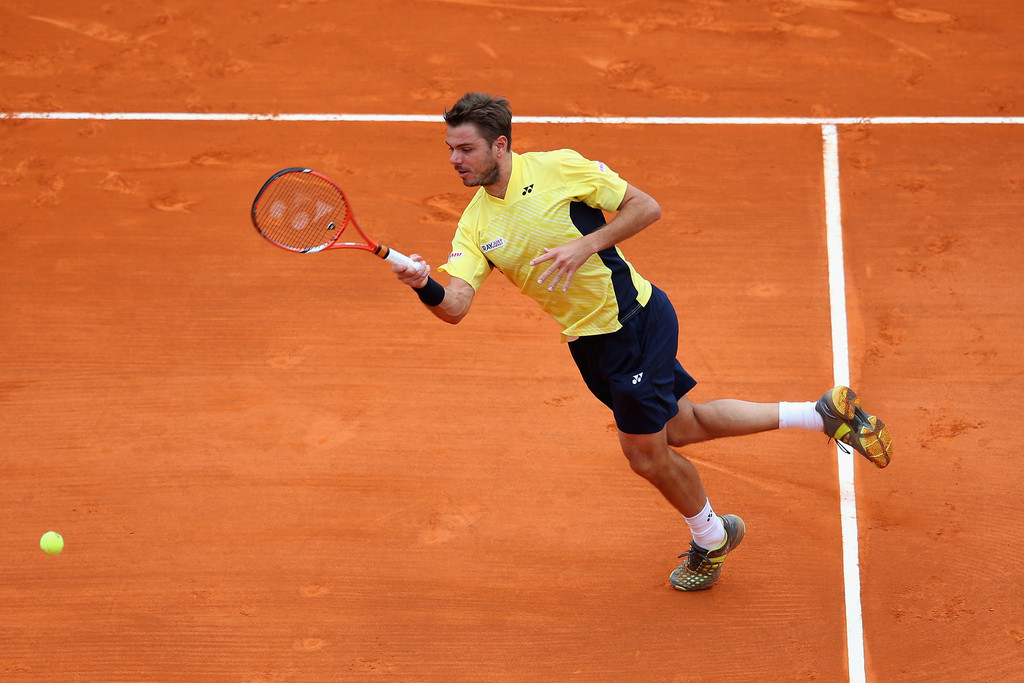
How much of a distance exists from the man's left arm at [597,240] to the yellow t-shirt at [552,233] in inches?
2.7

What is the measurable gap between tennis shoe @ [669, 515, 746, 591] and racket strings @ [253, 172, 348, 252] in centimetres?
236

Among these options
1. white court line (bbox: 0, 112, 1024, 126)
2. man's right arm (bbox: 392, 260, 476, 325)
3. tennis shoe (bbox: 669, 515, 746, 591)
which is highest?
man's right arm (bbox: 392, 260, 476, 325)

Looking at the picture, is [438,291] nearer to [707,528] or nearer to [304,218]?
[304,218]

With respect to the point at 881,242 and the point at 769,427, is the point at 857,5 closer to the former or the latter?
the point at 881,242

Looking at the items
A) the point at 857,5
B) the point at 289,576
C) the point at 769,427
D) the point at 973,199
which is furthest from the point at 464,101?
the point at 857,5

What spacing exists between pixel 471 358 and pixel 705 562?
2131 mm

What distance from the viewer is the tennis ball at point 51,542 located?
223 inches

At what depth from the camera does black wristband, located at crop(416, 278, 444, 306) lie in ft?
14.4

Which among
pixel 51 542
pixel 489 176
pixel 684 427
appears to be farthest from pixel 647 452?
pixel 51 542

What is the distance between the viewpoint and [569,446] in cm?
621

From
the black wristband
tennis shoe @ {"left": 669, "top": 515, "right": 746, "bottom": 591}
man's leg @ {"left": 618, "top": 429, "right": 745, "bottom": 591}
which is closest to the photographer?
the black wristband

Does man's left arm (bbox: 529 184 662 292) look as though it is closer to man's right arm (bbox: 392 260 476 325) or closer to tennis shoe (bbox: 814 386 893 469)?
man's right arm (bbox: 392 260 476 325)

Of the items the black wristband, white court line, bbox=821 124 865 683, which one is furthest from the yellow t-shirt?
white court line, bbox=821 124 865 683

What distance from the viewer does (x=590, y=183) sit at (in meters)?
4.70
